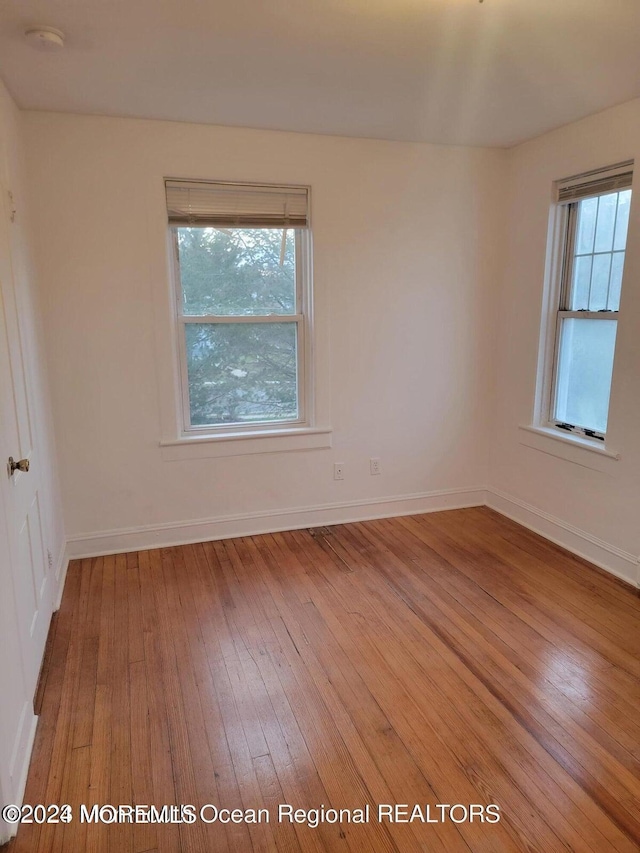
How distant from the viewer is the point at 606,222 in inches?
121

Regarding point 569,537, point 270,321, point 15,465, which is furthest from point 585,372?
point 15,465

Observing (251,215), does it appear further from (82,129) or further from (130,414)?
(130,414)

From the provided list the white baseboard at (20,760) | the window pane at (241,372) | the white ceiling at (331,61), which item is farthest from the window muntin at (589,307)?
the white baseboard at (20,760)

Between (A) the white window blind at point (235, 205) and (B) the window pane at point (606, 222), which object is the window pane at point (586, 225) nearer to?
(B) the window pane at point (606, 222)

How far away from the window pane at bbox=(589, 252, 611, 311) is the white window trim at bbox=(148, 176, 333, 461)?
5.25 ft

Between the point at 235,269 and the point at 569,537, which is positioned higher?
the point at 235,269

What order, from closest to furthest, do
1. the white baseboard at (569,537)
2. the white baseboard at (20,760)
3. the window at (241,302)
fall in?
the white baseboard at (20,760), the white baseboard at (569,537), the window at (241,302)

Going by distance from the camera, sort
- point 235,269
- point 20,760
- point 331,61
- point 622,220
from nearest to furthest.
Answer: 1. point 20,760
2. point 331,61
3. point 622,220
4. point 235,269

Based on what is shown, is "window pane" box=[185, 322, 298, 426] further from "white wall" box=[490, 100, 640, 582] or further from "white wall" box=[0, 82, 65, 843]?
"white wall" box=[490, 100, 640, 582]

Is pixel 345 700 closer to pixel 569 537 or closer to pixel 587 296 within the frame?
pixel 569 537

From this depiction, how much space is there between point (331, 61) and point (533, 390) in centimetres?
232

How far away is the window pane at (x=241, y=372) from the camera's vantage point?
339 centimetres

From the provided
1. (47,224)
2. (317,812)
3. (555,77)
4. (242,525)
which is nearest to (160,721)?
(317,812)

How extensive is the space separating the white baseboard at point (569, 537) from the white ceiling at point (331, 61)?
2372mm
